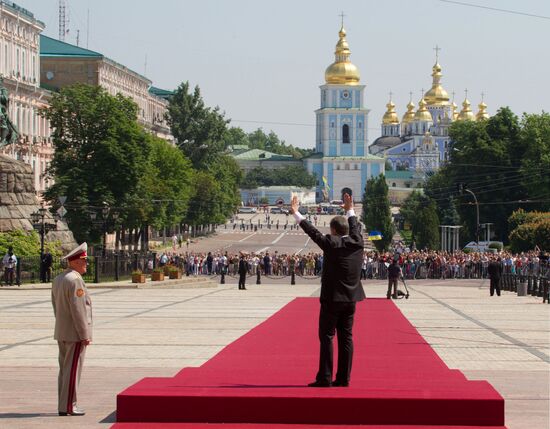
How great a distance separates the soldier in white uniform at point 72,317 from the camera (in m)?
11.8

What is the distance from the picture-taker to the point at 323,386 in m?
11.8

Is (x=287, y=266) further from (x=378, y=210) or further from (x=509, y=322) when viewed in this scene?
(x=378, y=210)

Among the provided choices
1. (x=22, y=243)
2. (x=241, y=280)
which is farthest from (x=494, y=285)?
(x=22, y=243)

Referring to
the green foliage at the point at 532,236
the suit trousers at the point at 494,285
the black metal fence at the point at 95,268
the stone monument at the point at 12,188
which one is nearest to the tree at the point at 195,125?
the green foliage at the point at 532,236

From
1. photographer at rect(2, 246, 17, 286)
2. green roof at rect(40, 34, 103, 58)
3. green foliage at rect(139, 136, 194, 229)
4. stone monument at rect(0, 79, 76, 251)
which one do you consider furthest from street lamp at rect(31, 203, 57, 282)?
green roof at rect(40, 34, 103, 58)

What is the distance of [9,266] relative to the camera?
40969mm

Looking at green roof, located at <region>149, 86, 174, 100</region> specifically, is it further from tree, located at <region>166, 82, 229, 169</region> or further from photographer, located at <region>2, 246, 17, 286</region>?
photographer, located at <region>2, 246, 17, 286</region>

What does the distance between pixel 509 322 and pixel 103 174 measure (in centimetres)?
4133

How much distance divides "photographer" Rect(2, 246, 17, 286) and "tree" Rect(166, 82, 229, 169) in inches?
3012

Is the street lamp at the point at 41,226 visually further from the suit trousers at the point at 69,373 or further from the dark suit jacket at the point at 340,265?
the dark suit jacket at the point at 340,265

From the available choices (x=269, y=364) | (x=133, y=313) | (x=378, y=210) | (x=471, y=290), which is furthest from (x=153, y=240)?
(x=269, y=364)

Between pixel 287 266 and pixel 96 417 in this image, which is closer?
pixel 96 417

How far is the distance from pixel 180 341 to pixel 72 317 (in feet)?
27.5

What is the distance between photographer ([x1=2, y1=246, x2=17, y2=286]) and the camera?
41000 millimetres
